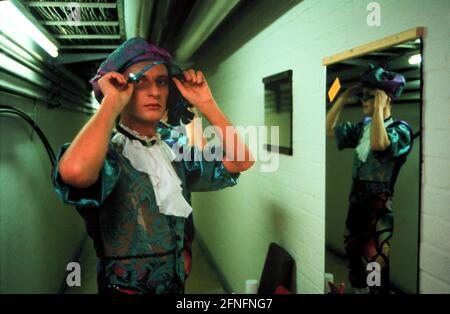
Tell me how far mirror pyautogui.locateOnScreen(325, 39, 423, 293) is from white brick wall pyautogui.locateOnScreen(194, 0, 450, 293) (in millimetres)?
37

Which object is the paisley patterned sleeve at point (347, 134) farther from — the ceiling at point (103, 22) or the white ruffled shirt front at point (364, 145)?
the ceiling at point (103, 22)

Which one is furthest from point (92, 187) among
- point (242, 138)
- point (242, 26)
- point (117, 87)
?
point (242, 26)

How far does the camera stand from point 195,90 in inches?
45.4

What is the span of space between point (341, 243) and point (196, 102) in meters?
0.82

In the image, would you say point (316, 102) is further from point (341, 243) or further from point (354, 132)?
point (341, 243)

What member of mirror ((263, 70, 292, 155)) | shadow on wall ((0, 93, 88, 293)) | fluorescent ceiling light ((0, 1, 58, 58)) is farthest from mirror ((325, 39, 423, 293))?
fluorescent ceiling light ((0, 1, 58, 58))

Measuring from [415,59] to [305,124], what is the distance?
0.56 meters

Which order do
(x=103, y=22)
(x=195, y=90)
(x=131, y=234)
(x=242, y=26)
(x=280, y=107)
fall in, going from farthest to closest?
(x=242, y=26), (x=280, y=107), (x=103, y=22), (x=195, y=90), (x=131, y=234)

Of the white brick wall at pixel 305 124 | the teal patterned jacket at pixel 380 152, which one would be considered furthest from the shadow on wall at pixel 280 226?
the teal patterned jacket at pixel 380 152

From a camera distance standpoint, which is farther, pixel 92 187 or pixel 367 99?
pixel 367 99

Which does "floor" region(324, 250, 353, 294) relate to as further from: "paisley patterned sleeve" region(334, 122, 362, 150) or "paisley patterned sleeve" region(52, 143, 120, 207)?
"paisley patterned sleeve" region(52, 143, 120, 207)

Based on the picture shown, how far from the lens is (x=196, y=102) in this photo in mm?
1148

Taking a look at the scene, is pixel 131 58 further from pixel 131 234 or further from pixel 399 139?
pixel 399 139
